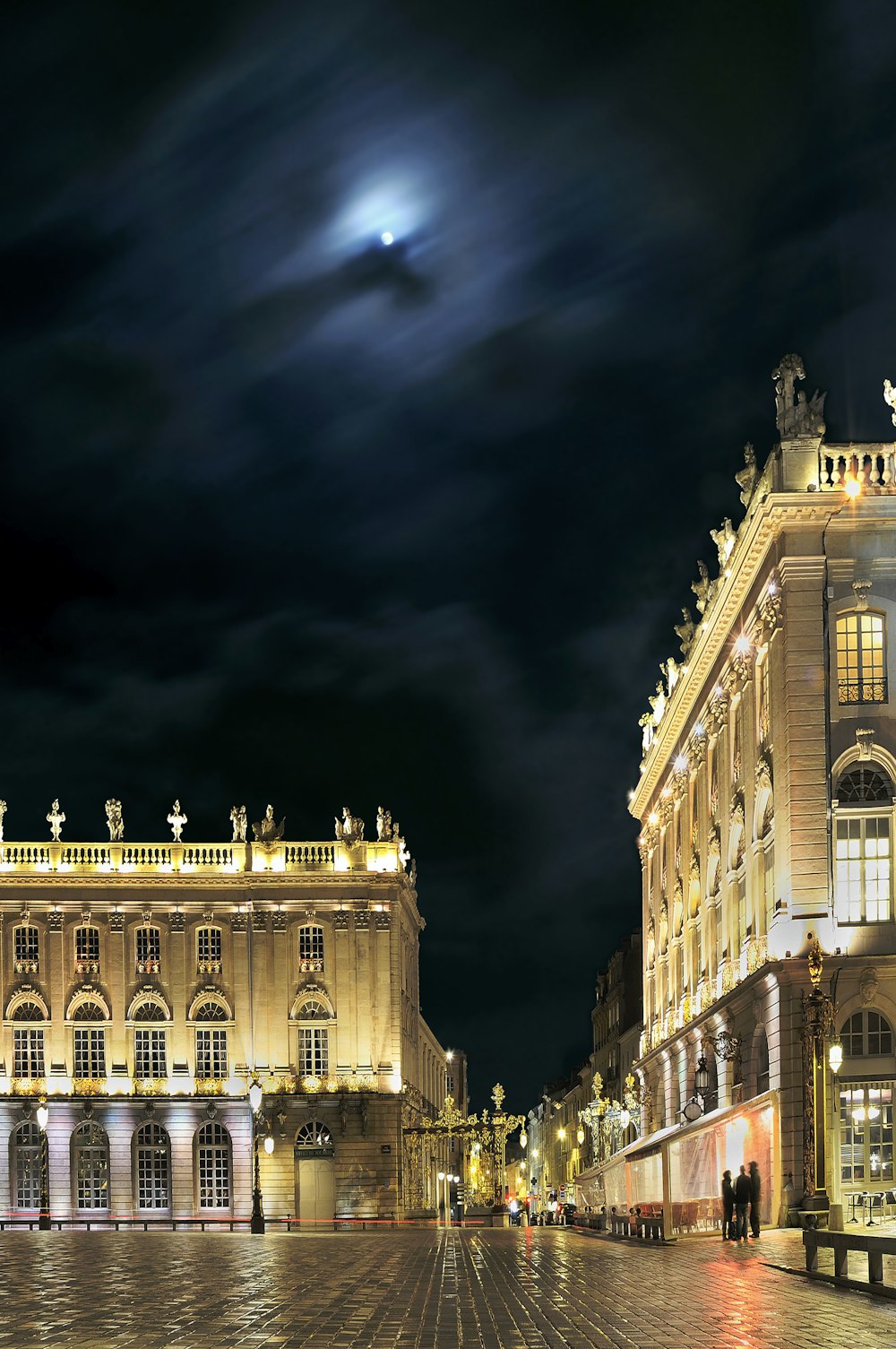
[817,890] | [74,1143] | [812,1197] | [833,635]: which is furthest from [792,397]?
[74,1143]

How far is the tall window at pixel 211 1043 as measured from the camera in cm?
8794

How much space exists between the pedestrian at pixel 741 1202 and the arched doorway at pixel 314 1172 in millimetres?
51763

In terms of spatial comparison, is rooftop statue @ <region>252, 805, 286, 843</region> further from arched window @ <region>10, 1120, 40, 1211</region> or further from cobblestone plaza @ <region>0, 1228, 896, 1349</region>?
cobblestone plaza @ <region>0, 1228, 896, 1349</region>

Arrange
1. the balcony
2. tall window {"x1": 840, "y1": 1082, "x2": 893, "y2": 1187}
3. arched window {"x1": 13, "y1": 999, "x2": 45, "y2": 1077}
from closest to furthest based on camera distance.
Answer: tall window {"x1": 840, "y1": 1082, "x2": 893, "y2": 1187}, the balcony, arched window {"x1": 13, "y1": 999, "x2": 45, "y2": 1077}

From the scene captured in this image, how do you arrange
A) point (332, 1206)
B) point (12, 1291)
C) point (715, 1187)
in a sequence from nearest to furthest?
1. point (12, 1291)
2. point (715, 1187)
3. point (332, 1206)

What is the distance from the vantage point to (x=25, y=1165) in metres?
86.9

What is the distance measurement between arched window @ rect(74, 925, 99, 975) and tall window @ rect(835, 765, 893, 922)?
52005 millimetres

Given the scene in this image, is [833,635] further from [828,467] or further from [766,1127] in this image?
[766,1127]

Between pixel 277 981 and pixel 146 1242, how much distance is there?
41.4m

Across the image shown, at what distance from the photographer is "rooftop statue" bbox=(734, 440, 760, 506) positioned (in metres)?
50.4

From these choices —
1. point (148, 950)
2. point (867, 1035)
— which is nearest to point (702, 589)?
point (867, 1035)

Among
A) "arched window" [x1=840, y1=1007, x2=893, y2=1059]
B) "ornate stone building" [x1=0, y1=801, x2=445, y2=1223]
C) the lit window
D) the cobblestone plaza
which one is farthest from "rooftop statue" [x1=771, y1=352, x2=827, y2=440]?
the lit window

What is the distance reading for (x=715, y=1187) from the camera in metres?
40.2

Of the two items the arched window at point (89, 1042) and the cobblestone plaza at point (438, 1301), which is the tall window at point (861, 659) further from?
the arched window at point (89, 1042)
